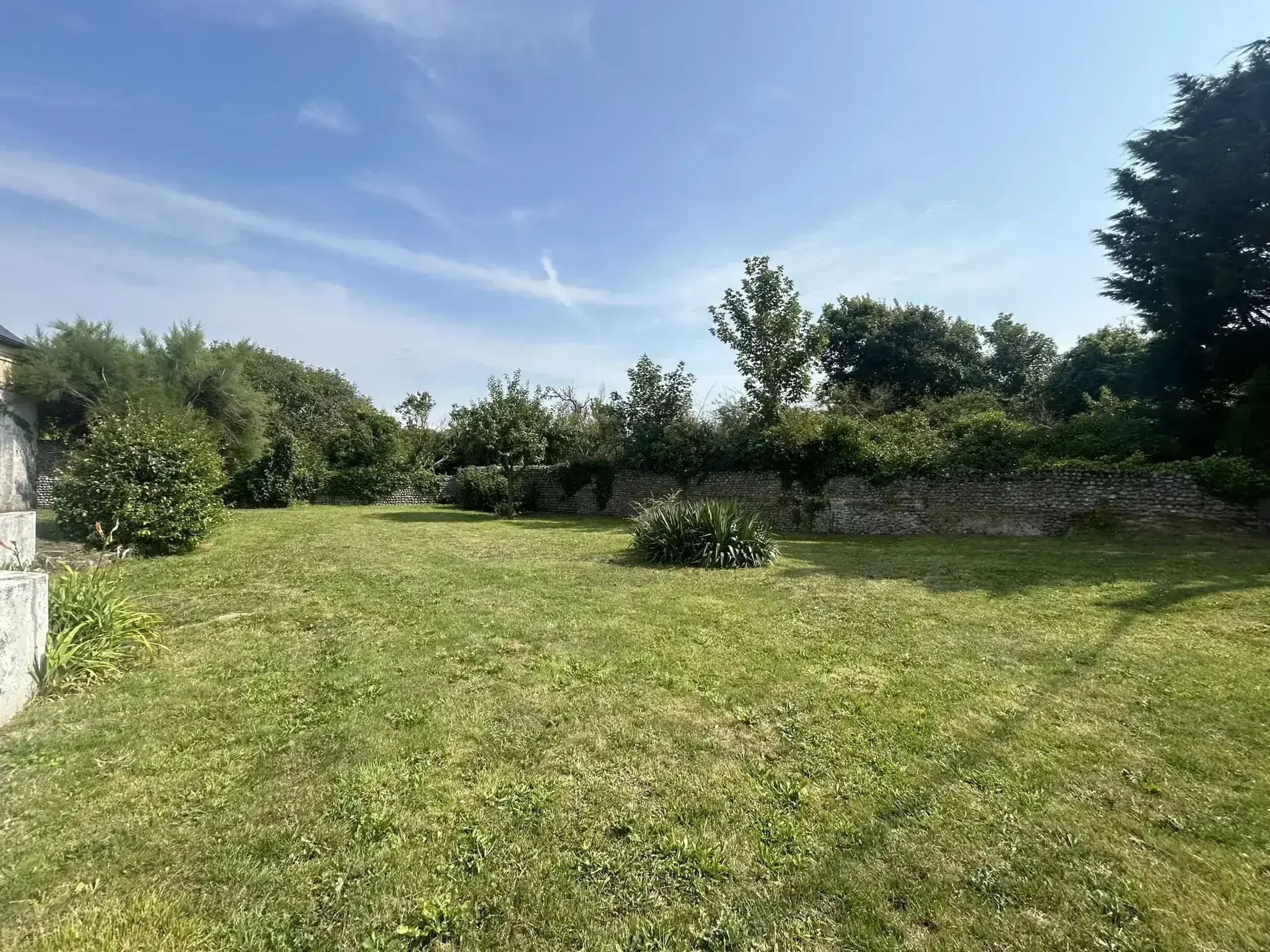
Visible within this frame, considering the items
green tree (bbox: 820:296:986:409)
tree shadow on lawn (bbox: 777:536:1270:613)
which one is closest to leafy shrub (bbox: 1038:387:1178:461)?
tree shadow on lawn (bbox: 777:536:1270:613)

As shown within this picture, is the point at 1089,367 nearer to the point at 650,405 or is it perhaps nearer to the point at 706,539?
the point at 650,405

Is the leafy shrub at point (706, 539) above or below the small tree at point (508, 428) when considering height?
below

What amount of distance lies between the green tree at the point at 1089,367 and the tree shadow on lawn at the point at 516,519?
16.1 meters

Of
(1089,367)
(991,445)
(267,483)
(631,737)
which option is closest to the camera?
(631,737)

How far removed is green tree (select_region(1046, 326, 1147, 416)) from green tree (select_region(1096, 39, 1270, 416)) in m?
3.70

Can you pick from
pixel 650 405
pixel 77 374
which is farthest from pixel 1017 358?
pixel 77 374

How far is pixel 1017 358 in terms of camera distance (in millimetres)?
24625

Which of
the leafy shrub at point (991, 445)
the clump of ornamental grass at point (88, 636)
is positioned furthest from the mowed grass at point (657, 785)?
the leafy shrub at point (991, 445)

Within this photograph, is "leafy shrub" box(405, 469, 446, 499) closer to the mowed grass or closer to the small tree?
the small tree

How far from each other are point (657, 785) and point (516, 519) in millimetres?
16056

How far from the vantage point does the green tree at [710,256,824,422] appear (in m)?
18.6

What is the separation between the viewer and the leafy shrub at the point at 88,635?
145 inches

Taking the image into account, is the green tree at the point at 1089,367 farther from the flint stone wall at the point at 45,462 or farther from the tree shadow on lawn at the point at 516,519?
the flint stone wall at the point at 45,462


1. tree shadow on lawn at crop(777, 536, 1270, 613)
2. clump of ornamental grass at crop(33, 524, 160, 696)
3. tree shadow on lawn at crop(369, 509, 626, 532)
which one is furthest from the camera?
tree shadow on lawn at crop(369, 509, 626, 532)
